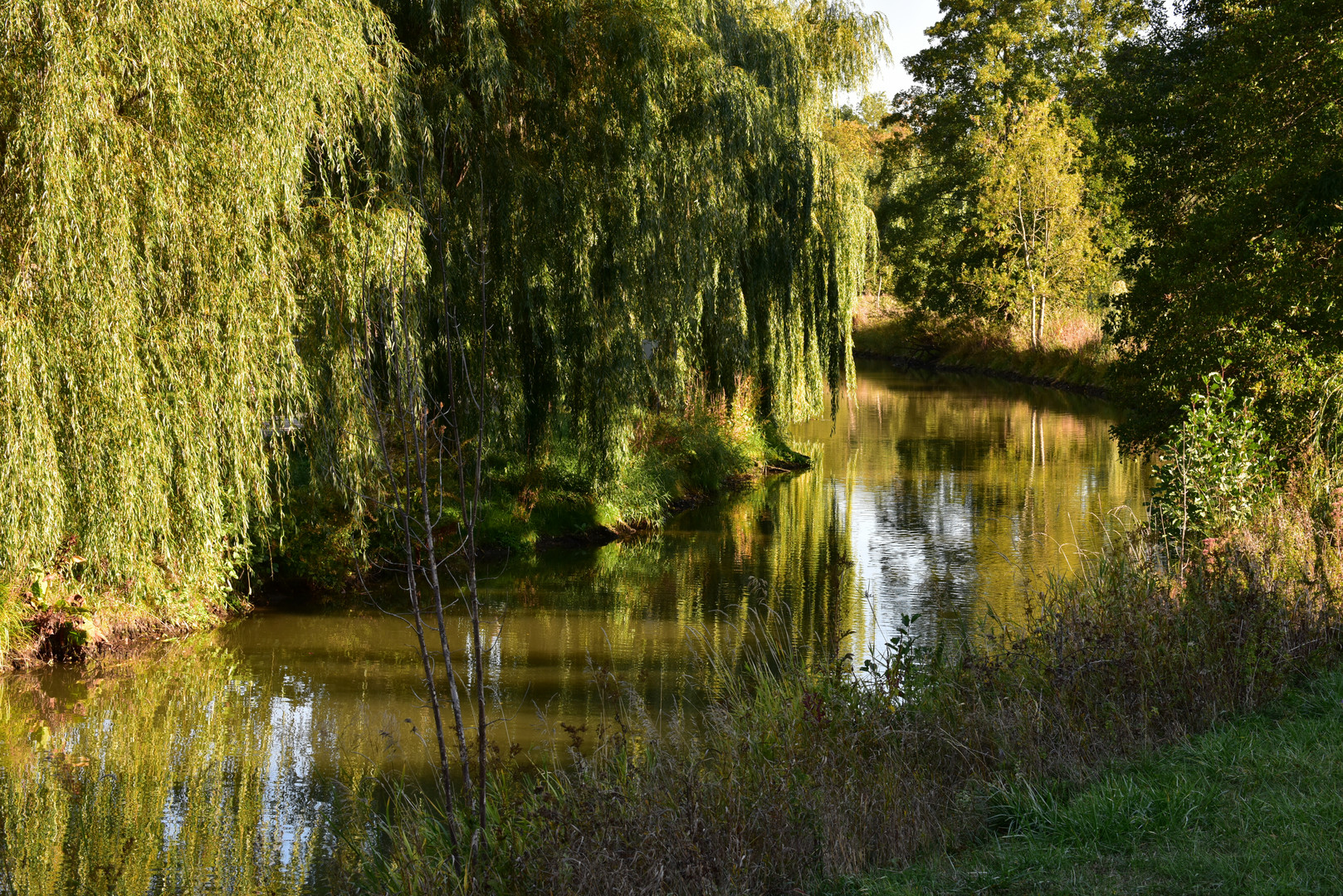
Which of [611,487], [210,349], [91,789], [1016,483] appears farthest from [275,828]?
[1016,483]

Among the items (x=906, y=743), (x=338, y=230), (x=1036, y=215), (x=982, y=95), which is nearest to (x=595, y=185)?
(x=338, y=230)

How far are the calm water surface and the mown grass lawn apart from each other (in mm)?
2148

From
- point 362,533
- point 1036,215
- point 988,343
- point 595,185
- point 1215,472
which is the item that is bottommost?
point 362,533

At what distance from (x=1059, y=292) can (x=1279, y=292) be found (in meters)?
24.2

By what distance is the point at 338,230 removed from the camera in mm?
8359

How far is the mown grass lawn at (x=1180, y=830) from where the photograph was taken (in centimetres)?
361

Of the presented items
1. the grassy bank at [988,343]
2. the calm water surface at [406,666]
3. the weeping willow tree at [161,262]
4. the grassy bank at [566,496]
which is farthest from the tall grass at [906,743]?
the grassy bank at [988,343]

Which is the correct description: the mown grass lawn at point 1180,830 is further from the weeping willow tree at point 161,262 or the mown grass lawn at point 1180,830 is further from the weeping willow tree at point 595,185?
the weeping willow tree at point 595,185

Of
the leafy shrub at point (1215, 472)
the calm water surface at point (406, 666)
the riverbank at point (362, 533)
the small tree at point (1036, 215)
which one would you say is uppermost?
the small tree at point (1036, 215)

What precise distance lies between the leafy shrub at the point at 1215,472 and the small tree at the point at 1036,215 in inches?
1019

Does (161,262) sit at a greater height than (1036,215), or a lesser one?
lesser

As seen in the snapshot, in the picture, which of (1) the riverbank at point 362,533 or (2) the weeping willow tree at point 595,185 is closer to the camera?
(1) the riverbank at point 362,533

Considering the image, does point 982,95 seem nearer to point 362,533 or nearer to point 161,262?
point 362,533

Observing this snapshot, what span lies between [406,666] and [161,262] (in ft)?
13.0
